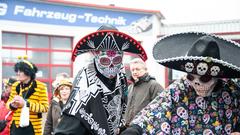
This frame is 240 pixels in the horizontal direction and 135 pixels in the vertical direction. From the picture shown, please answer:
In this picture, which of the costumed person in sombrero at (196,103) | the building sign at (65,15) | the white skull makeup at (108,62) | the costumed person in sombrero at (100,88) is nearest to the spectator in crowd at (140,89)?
the costumed person in sombrero at (100,88)

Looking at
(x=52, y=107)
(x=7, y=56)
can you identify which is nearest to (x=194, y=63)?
(x=52, y=107)

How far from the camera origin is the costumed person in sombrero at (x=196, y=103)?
7.73 feet

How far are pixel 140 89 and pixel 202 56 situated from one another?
273 centimetres

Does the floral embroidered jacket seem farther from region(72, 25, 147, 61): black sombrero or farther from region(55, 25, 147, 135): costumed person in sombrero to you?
region(72, 25, 147, 61): black sombrero

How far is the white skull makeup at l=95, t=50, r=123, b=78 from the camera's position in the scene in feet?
8.84

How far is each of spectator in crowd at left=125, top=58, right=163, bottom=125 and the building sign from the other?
9.48m

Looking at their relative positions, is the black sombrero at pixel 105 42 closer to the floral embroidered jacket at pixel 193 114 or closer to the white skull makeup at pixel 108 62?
the white skull makeup at pixel 108 62

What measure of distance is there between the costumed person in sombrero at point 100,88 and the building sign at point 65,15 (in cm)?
1144

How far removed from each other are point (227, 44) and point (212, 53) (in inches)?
13.5

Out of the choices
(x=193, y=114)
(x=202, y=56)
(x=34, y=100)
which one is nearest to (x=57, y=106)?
(x=34, y=100)

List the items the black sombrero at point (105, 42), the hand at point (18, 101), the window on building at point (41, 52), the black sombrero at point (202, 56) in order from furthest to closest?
the window on building at point (41, 52), the hand at point (18, 101), the black sombrero at point (105, 42), the black sombrero at point (202, 56)

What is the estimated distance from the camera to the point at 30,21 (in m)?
14.1

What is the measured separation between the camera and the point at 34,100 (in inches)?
198

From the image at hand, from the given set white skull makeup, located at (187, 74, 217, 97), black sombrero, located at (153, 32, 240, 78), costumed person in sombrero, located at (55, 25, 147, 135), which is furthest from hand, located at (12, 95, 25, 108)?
white skull makeup, located at (187, 74, 217, 97)
